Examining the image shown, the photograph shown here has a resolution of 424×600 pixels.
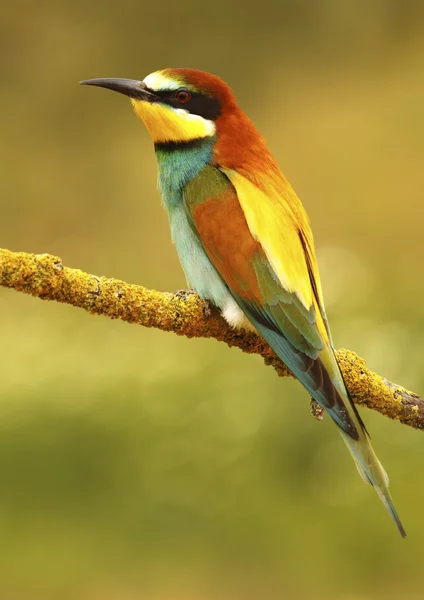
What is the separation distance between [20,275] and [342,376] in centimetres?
53

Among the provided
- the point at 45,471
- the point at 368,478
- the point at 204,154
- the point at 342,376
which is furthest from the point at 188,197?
the point at 45,471

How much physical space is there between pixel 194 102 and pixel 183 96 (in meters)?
0.02

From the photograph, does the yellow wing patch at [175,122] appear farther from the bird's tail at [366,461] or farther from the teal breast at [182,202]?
the bird's tail at [366,461]

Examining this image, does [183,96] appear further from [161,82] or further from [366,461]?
[366,461]

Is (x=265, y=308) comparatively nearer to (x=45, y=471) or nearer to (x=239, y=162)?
(x=239, y=162)

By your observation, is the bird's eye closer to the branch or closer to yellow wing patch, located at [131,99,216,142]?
yellow wing patch, located at [131,99,216,142]

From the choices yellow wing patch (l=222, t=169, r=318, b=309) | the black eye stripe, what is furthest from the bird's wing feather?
the black eye stripe

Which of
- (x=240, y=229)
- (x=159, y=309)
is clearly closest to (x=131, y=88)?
(x=240, y=229)

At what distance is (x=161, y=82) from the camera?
1508 mm

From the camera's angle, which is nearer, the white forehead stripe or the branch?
the branch

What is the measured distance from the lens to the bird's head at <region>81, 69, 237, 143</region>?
150 centimetres

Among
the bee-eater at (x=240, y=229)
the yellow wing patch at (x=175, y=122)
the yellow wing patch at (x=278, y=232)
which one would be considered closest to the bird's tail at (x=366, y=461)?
the bee-eater at (x=240, y=229)

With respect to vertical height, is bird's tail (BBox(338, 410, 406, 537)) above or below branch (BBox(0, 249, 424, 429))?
below

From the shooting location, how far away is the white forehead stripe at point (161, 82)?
1.50m
